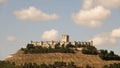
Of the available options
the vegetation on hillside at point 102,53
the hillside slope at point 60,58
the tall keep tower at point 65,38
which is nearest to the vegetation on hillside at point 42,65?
the hillside slope at point 60,58

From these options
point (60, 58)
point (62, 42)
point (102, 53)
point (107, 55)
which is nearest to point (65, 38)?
point (62, 42)

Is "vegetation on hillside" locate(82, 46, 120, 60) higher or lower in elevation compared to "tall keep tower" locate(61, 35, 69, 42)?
lower

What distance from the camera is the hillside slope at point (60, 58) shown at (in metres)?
104

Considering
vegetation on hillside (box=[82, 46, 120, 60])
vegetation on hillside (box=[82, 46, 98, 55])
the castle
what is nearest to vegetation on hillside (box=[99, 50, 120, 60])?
vegetation on hillside (box=[82, 46, 120, 60])

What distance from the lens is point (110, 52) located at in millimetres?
112938

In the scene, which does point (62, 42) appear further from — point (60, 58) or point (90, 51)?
point (60, 58)

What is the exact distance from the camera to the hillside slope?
103750mm

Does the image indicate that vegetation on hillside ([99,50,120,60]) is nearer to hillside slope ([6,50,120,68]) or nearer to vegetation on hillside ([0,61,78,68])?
hillside slope ([6,50,120,68])

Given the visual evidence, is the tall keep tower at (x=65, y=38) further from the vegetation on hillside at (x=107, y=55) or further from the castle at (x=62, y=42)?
the vegetation on hillside at (x=107, y=55)

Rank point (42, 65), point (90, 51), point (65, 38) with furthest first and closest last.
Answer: point (65, 38) < point (90, 51) < point (42, 65)

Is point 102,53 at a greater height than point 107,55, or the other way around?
point 102,53

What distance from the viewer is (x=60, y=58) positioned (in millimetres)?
106438

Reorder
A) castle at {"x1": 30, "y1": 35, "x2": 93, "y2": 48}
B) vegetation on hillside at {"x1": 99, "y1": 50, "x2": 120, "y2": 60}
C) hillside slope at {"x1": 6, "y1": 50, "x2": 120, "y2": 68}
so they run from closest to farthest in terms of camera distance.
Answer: hillside slope at {"x1": 6, "y1": 50, "x2": 120, "y2": 68}, vegetation on hillside at {"x1": 99, "y1": 50, "x2": 120, "y2": 60}, castle at {"x1": 30, "y1": 35, "x2": 93, "y2": 48}

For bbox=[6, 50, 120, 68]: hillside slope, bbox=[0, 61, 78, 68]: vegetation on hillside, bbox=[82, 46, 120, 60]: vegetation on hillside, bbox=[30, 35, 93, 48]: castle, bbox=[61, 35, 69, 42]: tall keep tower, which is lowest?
bbox=[0, 61, 78, 68]: vegetation on hillside
